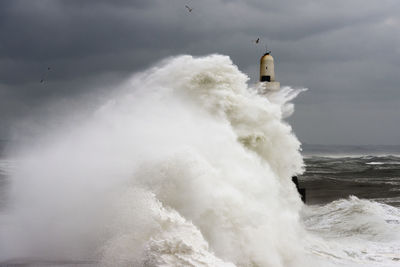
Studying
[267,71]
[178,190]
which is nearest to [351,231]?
[178,190]

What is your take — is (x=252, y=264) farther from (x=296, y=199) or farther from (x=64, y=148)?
(x=64, y=148)

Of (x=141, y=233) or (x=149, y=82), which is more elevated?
(x=149, y=82)

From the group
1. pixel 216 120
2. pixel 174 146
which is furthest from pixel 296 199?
pixel 174 146

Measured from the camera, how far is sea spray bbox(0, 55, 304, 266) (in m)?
9.01

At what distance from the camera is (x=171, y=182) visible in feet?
31.5

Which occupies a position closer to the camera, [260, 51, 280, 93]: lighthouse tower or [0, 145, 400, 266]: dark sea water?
[0, 145, 400, 266]: dark sea water

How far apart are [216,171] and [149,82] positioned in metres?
4.46

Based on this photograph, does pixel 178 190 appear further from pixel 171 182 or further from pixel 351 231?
pixel 351 231

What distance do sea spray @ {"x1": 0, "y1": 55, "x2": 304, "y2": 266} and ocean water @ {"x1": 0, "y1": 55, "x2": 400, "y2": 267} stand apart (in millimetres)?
28

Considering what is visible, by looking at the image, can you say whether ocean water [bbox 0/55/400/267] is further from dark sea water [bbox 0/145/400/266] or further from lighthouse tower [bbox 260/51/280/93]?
lighthouse tower [bbox 260/51/280/93]

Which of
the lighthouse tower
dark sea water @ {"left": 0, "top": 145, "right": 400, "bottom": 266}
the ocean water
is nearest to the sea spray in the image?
the ocean water

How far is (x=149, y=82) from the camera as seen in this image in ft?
44.5

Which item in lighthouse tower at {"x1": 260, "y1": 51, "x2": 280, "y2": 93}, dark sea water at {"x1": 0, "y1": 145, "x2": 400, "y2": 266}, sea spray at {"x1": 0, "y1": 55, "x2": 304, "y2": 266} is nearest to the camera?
sea spray at {"x1": 0, "y1": 55, "x2": 304, "y2": 266}

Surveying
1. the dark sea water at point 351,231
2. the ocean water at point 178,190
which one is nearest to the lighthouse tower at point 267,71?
the dark sea water at point 351,231
